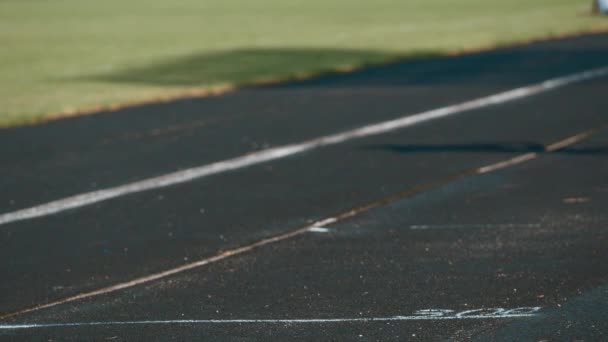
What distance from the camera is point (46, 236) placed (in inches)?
407

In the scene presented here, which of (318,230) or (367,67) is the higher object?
(318,230)

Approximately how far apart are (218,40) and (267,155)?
1903cm

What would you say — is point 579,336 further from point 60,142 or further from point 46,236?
point 60,142

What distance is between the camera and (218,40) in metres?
32.7

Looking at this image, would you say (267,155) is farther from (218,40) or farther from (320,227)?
(218,40)

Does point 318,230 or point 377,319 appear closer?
point 377,319

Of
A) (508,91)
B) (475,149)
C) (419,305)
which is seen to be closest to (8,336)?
(419,305)

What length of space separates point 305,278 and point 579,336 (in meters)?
2.26

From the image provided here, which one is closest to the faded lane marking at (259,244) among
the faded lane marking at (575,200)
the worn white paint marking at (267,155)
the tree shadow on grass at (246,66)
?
the faded lane marking at (575,200)

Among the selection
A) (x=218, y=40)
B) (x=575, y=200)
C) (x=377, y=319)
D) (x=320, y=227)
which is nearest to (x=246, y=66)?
(x=218, y=40)

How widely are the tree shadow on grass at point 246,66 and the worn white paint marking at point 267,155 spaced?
4966 millimetres

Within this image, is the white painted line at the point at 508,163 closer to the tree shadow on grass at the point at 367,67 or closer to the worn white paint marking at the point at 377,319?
the worn white paint marking at the point at 377,319

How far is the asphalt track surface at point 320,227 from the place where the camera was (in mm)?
7539

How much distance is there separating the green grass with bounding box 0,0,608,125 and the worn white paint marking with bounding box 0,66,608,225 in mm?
5134
